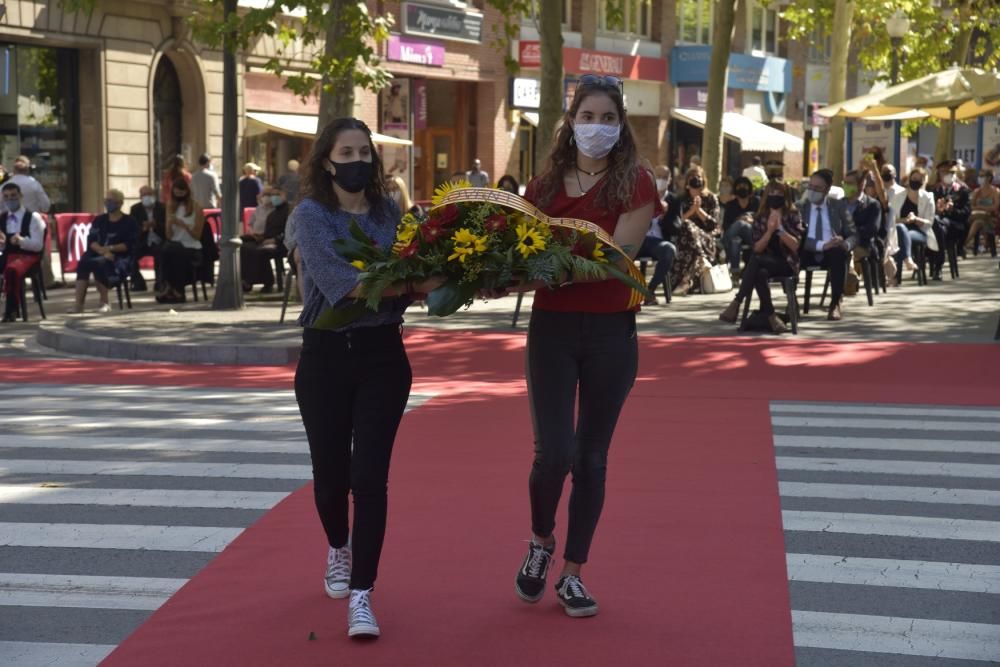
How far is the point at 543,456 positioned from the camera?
19.0 feet

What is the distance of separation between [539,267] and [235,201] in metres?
14.2

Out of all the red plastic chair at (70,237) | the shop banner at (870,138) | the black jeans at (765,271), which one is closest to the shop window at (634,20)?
the shop banner at (870,138)

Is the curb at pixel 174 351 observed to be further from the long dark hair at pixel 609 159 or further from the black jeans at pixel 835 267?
the long dark hair at pixel 609 159

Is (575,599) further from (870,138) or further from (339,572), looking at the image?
(870,138)

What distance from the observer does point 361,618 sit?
5441mm

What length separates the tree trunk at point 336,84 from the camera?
18312 mm

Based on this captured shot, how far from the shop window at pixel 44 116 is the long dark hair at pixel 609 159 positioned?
77.0ft

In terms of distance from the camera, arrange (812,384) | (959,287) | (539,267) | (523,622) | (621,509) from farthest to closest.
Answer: (959,287)
(812,384)
(621,509)
(523,622)
(539,267)

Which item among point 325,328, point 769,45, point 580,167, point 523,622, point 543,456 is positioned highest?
point 769,45

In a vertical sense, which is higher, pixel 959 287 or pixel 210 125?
pixel 210 125

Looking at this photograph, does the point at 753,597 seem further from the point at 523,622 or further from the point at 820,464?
the point at 820,464

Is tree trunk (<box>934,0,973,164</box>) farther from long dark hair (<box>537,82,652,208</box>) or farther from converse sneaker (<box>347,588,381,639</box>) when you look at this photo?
converse sneaker (<box>347,588,381,639</box>)

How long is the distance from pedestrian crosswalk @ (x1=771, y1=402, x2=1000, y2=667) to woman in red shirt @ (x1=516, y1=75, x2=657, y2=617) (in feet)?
2.99

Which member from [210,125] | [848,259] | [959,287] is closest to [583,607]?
[848,259]
